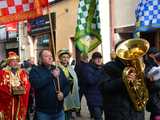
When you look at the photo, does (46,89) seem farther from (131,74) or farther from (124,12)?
(124,12)

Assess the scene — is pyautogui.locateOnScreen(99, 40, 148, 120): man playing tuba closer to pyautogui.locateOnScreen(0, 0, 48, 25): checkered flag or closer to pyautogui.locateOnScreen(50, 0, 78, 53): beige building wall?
pyautogui.locateOnScreen(0, 0, 48, 25): checkered flag

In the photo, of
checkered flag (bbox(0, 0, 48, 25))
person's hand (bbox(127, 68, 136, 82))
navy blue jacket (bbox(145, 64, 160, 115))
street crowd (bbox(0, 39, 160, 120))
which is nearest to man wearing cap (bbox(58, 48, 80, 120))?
checkered flag (bbox(0, 0, 48, 25))

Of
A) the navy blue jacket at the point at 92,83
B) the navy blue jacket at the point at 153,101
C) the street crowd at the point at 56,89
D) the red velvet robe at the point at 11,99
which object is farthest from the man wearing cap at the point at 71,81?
the navy blue jacket at the point at 153,101

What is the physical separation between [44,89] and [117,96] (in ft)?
5.67

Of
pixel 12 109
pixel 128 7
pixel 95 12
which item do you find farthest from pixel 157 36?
pixel 12 109

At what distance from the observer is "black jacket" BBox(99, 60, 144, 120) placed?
621cm

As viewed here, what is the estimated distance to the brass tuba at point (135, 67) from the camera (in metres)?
6.10

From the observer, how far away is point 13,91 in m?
8.11

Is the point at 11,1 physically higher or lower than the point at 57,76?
higher

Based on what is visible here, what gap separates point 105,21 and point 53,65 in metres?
15.4

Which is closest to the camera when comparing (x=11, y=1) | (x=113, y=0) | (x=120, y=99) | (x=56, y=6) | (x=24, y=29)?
(x=120, y=99)

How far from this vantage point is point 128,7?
21469 mm

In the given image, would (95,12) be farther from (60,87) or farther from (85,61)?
(60,87)

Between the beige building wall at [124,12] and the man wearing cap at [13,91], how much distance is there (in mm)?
12904
